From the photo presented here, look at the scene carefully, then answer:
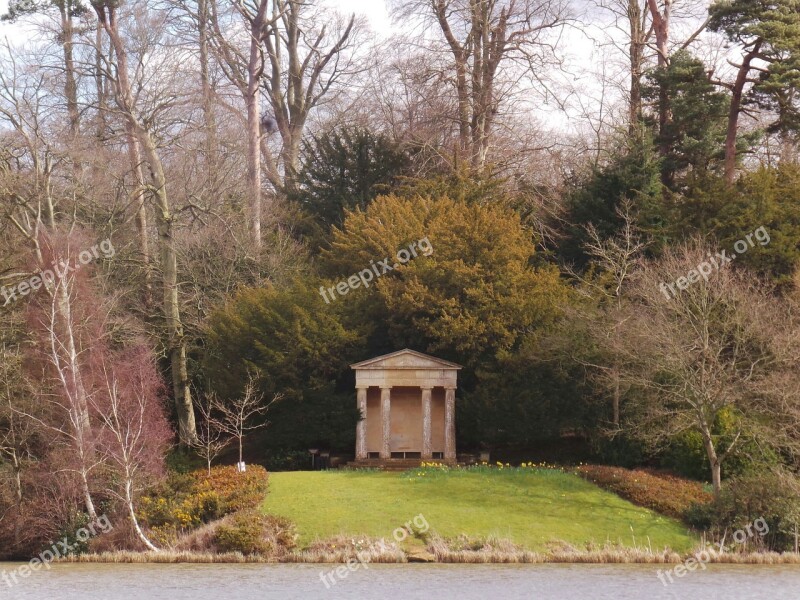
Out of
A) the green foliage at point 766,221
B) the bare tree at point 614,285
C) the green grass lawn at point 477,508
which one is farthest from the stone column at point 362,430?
the green foliage at point 766,221

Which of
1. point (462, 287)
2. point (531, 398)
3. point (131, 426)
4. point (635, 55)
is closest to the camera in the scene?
point (131, 426)

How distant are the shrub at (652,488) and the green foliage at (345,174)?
63.2ft

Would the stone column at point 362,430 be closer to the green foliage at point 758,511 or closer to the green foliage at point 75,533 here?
the green foliage at point 75,533

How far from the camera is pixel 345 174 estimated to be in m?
48.6

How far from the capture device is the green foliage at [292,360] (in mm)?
36719

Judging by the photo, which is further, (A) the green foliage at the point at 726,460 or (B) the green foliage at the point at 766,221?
(B) the green foliage at the point at 766,221

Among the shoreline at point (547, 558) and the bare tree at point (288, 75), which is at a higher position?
the bare tree at point (288, 75)

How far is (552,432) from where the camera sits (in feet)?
118

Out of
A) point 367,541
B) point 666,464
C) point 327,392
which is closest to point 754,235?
point 666,464

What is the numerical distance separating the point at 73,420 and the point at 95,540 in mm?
3572

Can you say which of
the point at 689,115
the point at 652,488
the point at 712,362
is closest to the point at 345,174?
the point at 689,115

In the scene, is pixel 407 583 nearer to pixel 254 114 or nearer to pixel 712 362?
pixel 712 362

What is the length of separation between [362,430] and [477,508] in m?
9.11

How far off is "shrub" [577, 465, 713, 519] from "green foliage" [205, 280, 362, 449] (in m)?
8.96
